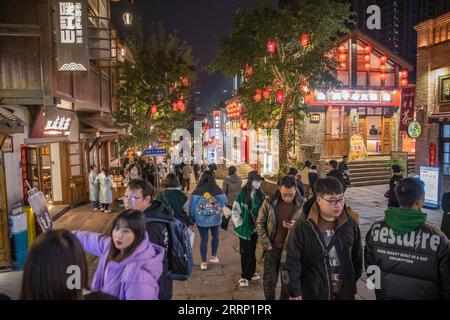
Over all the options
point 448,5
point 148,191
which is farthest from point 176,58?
point 148,191

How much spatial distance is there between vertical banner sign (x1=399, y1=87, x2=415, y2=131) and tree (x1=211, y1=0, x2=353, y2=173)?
319 centimetres

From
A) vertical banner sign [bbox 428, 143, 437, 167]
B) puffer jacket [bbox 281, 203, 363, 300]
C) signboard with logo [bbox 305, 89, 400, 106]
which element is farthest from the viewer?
signboard with logo [bbox 305, 89, 400, 106]

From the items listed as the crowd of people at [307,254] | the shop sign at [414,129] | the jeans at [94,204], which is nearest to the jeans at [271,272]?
the crowd of people at [307,254]

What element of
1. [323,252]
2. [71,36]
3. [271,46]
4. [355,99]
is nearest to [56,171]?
[71,36]

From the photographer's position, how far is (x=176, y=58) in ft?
61.8

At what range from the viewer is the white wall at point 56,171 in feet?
45.2

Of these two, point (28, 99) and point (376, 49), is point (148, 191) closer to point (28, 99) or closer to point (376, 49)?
point (28, 99)

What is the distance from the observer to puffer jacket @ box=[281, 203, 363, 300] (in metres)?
3.55

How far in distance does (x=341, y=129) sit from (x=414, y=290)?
2073 centimetres

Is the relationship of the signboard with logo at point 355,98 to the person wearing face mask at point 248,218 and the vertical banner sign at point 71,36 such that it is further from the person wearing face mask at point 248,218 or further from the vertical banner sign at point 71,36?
the person wearing face mask at point 248,218

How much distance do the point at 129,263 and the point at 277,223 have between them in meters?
2.81

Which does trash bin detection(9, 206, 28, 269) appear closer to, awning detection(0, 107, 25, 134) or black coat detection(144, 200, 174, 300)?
awning detection(0, 107, 25, 134)

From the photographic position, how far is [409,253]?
3.32 meters

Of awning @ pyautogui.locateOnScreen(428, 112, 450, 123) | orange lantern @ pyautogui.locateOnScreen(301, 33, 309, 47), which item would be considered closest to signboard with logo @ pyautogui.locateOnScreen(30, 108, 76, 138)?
orange lantern @ pyautogui.locateOnScreen(301, 33, 309, 47)
